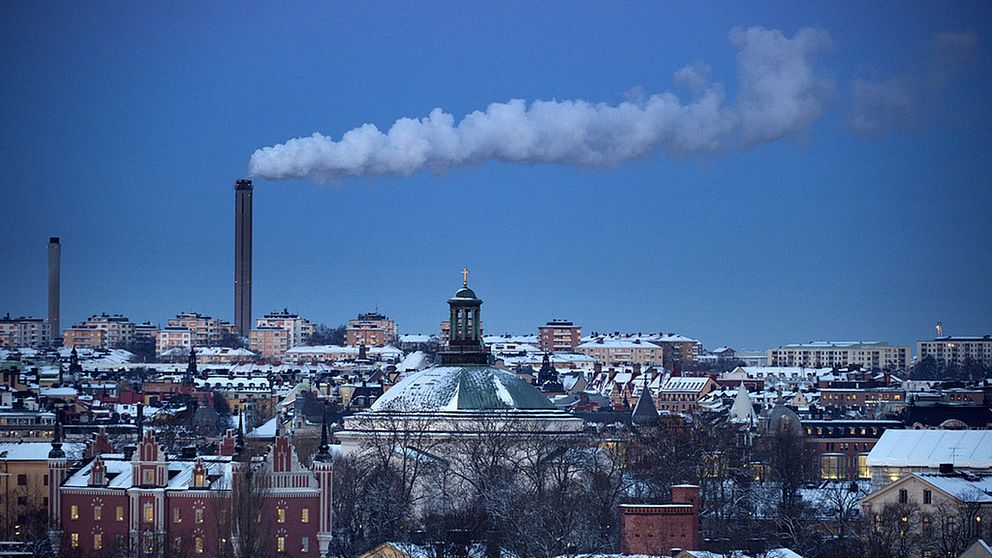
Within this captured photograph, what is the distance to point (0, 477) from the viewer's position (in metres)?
70.1

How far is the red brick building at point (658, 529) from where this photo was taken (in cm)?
5031

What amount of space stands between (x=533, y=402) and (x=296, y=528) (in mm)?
16054

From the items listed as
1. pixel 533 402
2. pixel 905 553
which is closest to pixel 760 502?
pixel 533 402

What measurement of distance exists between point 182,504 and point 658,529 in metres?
14.2

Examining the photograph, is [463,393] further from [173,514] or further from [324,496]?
[173,514]

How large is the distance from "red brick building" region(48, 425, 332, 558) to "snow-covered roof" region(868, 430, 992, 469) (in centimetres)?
1955

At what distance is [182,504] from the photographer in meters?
60.1

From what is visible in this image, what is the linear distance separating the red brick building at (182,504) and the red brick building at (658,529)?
34.6ft

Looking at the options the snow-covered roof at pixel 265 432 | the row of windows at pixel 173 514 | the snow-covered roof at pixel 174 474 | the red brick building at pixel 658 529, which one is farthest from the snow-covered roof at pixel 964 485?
the snow-covered roof at pixel 265 432

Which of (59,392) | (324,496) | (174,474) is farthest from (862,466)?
(59,392)

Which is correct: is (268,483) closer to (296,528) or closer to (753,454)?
(296,528)

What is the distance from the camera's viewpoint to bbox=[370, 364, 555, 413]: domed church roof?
7306cm

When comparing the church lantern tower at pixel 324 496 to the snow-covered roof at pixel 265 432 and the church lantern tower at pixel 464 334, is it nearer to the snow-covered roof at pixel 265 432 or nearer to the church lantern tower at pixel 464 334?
the church lantern tower at pixel 464 334

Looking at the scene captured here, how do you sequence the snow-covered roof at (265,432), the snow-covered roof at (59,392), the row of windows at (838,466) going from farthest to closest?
1. the snow-covered roof at (59,392)
2. the row of windows at (838,466)
3. the snow-covered roof at (265,432)
